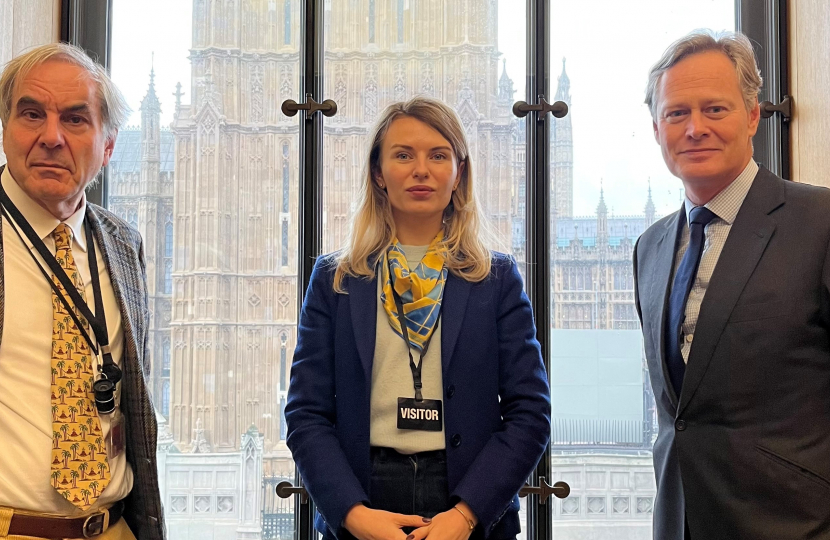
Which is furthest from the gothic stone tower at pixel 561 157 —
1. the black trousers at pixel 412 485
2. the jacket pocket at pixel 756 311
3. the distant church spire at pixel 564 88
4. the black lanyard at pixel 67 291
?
the black lanyard at pixel 67 291

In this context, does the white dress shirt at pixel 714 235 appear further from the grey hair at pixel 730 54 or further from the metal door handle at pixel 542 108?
the metal door handle at pixel 542 108

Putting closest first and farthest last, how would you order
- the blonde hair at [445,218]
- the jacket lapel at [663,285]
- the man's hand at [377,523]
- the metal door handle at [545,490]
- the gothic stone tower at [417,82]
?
the man's hand at [377,523], the jacket lapel at [663,285], the blonde hair at [445,218], the metal door handle at [545,490], the gothic stone tower at [417,82]

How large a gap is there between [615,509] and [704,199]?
1233 millimetres

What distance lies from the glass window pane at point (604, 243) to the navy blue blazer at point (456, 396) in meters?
0.71

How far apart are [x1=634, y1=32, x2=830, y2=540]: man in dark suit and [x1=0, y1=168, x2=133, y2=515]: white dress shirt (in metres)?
1.35

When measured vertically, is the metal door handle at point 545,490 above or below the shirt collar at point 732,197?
below

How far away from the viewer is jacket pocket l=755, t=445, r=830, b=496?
163 centimetres

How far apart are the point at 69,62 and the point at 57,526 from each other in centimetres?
111

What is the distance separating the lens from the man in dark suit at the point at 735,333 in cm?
166

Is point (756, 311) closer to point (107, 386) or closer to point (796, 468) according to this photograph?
point (796, 468)

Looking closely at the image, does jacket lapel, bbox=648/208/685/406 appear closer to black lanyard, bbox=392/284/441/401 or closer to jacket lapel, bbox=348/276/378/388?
black lanyard, bbox=392/284/441/401

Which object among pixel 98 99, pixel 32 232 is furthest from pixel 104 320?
pixel 98 99

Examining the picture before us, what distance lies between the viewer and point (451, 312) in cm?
196

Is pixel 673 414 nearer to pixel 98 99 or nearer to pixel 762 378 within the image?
pixel 762 378
